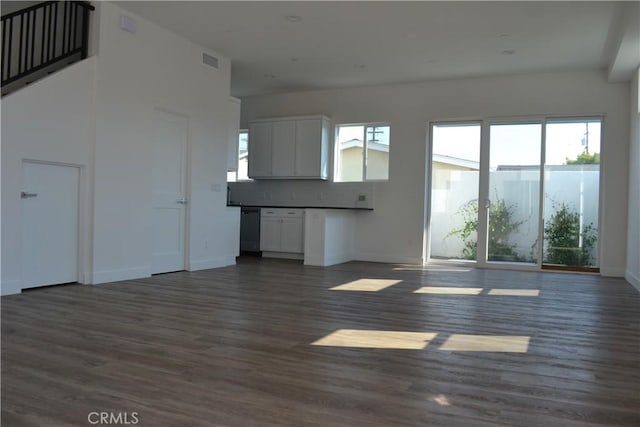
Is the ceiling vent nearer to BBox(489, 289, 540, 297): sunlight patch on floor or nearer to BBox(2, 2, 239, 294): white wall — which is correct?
BBox(2, 2, 239, 294): white wall

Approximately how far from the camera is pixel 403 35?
252 inches

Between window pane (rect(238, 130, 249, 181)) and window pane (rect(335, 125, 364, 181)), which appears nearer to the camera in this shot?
window pane (rect(335, 125, 364, 181))

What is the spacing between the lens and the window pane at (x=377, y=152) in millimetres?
9031

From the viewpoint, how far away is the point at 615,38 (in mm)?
6211

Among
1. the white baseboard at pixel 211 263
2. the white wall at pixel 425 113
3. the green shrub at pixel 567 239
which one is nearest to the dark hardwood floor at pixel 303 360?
the white baseboard at pixel 211 263

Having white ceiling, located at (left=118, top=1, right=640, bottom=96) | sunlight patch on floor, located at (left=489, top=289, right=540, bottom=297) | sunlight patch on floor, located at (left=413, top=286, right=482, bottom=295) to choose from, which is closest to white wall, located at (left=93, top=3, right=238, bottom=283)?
white ceiling, located at (left=118, top=1, right=640, bottom=96)

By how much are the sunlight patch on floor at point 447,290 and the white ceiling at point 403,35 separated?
3.20 meters

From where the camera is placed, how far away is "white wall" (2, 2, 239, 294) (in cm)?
483

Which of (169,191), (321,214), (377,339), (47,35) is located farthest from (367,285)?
(47,35)

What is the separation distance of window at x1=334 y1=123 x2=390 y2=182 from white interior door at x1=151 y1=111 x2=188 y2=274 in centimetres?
341

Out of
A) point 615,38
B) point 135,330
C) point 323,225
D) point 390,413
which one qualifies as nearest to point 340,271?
point 323,225

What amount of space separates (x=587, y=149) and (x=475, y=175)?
175 cm

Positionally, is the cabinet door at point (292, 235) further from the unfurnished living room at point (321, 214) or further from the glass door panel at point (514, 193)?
the glass door panel at point (514, 193)

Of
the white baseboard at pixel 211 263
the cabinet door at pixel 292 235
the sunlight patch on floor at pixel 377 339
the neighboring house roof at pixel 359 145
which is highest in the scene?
the neighboring house roof at pixel 359 145
